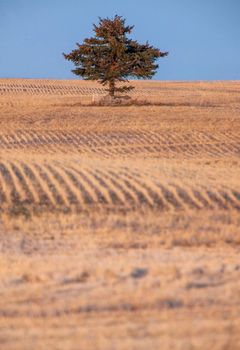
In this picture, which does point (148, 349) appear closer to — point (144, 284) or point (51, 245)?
point (144, 284)

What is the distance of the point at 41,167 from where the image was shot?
57.5ft

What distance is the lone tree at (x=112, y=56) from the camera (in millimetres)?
38594

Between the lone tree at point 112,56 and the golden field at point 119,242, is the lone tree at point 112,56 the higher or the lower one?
the higher one

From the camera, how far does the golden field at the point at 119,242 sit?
6109mm

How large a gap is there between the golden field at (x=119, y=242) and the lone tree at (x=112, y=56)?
1350cm

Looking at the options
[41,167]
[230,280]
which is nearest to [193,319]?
[230,280]

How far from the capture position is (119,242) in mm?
10336

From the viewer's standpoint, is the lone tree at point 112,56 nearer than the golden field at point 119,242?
No

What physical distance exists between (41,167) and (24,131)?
32.2 ft

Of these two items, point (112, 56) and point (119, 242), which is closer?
point (119, 242)

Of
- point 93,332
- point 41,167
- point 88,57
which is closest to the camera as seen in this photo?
point 93,332

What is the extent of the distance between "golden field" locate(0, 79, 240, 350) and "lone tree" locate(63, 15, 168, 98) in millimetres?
13501

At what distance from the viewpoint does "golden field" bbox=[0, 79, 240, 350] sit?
6109mm

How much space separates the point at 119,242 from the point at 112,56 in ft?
96.4
